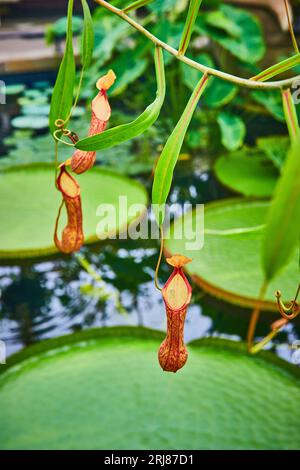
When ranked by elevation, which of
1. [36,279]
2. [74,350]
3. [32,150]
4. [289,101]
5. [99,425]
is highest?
[32,150]

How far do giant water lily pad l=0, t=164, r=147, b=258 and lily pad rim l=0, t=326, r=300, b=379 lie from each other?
38cm

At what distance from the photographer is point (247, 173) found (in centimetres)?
215

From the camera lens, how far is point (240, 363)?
1.20 m

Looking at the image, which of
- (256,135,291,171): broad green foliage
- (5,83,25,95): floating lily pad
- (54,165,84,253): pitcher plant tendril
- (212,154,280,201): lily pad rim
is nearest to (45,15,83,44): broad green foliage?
(5,83,25,95): floating lily pad

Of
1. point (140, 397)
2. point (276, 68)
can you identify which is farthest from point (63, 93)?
point (140, 397)

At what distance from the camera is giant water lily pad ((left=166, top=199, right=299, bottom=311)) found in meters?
1.41

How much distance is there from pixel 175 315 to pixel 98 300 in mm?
1024

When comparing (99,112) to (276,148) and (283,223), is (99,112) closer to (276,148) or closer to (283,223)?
(283,223)

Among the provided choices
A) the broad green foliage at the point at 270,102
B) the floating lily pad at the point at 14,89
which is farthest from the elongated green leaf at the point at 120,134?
the floating lily pad at the point at 14,89

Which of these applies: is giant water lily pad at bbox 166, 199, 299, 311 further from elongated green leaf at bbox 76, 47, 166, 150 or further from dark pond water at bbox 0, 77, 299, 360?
elongated green leaf at bbox 76, 47, 166, 150

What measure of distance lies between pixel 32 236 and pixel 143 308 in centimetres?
41

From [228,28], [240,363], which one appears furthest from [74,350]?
[228,28]

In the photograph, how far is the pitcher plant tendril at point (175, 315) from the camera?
46 centimetres

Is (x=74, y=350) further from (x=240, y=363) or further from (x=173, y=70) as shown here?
(x=173, y=70)
